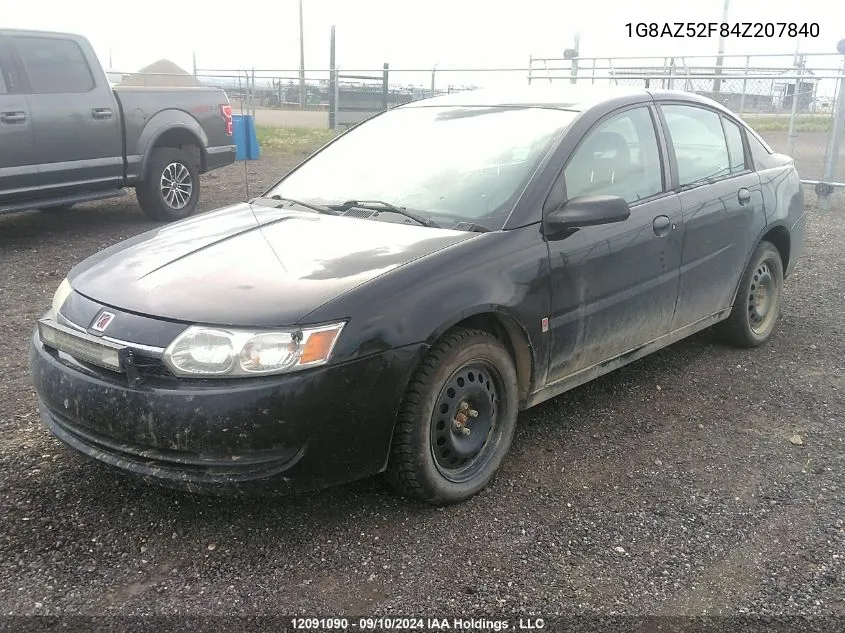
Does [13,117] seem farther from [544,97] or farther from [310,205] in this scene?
[544,97]

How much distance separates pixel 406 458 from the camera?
9.53 feet

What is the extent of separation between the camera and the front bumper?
2598 mm

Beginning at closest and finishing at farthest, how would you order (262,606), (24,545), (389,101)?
(262,606) → (24,545) → (389,101)

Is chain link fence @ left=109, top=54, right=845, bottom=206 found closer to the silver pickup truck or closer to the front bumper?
the silver pickup truck

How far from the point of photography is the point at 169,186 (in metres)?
8.98

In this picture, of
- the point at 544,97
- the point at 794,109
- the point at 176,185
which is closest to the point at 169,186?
the point at 176,185

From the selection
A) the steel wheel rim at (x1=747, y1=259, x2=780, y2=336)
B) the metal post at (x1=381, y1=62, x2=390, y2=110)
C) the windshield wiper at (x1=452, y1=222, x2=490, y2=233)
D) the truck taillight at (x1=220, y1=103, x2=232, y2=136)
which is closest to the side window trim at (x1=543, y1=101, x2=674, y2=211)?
the windshield wiper at (x1=452, y1=222, x2=490, y2=233)

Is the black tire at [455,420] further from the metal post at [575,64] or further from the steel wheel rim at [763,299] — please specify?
the metal post at [575,64]

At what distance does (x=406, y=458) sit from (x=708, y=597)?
3.72 ft

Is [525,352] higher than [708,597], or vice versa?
[525,352]

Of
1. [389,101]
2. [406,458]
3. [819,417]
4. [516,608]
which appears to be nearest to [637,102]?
[819,417]

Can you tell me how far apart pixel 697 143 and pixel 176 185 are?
6.42 meters

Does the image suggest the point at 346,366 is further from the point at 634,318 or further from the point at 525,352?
the point at 634,318

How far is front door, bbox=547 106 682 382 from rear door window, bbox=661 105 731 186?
7.6 inches
